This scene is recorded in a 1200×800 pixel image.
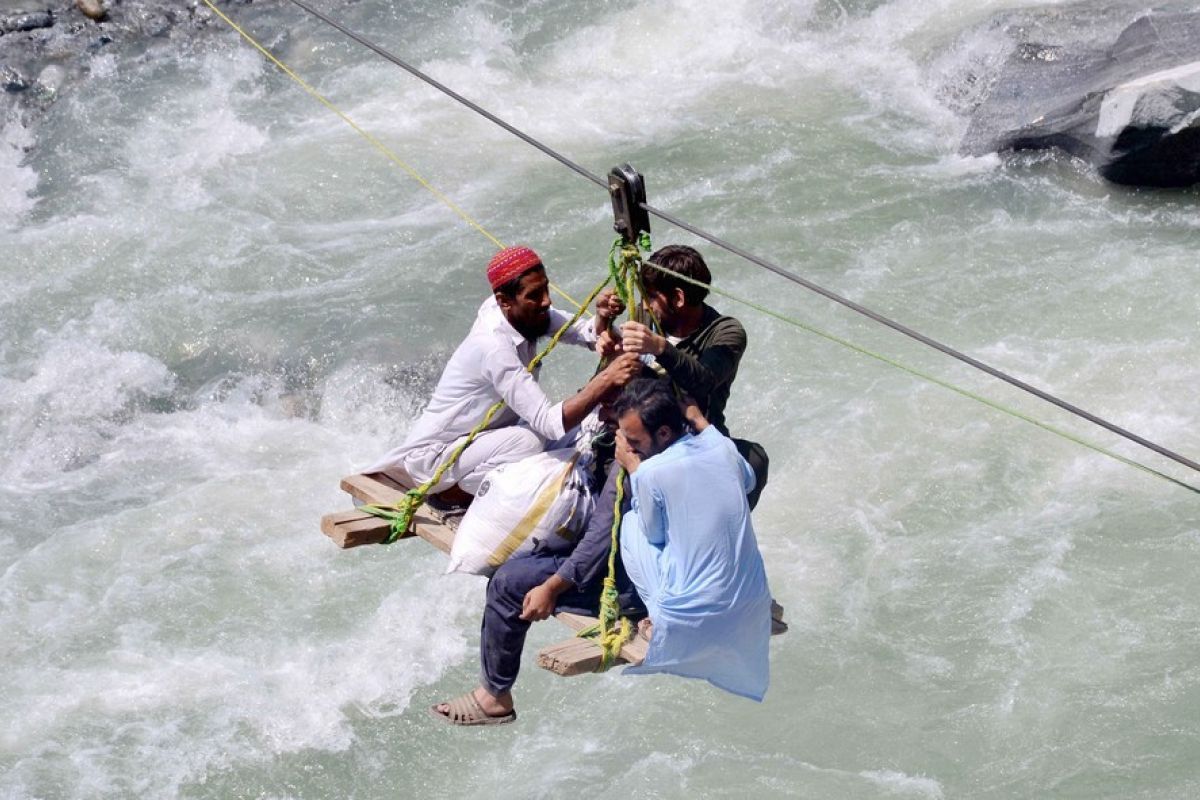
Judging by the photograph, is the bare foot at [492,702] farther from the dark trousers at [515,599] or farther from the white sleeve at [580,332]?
the white sleeve at [580,332]

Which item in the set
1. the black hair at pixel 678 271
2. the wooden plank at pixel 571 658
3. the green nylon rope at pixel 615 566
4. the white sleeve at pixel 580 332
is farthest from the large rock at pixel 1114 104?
the wooden plank at pixel 571 658

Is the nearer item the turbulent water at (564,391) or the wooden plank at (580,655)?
the wooden plank at (580,655)

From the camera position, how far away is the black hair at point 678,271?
17.5ft

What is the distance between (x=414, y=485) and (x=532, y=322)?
0.86 metres

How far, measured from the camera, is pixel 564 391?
9.42 metres

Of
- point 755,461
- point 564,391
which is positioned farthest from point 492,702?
point 564,391

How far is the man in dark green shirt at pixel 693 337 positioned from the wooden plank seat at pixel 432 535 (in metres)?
0.63

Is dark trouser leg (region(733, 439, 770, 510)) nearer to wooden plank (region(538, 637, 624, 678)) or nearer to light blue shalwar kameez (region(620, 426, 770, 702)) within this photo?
light blue shalwar kameez (region(620, 426, 770, 702))

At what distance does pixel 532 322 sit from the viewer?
5570 millimetres

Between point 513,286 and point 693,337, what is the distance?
59cm

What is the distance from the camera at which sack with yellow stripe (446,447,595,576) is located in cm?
549

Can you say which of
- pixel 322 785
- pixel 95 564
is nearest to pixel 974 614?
pixel 322 785

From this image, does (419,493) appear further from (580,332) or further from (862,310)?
(862,310)

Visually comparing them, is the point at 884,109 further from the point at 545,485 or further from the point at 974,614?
the point at 545,485
